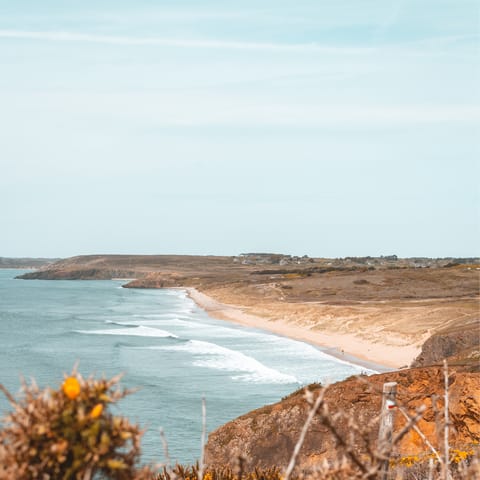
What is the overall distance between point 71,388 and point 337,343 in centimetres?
5225

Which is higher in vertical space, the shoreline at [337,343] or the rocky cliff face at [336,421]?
the rocky cliff face at [336,421]

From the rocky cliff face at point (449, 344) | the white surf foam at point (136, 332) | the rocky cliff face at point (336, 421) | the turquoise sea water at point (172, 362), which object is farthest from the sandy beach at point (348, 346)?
the rocky cliff face at point (336, 421)

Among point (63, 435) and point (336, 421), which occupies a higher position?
point (63, 435)

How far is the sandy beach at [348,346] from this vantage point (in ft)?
148

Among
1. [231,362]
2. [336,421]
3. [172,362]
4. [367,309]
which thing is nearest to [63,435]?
[336,421]

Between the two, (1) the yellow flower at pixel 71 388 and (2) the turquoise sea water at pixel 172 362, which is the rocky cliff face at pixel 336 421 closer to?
(2) the turquoise sea water at pixel 172 362

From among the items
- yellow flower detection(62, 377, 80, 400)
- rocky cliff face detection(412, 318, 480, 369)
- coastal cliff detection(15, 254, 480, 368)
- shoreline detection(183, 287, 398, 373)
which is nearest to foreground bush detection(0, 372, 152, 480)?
yellow flower detection(62, 377, 80, 400)

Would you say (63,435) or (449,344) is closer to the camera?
(63,435)

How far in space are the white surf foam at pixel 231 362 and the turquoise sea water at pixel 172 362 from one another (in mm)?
56

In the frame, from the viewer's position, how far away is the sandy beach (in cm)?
4500

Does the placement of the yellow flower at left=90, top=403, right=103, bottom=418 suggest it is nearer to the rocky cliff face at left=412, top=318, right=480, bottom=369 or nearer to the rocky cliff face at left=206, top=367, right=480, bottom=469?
the rocky cliff face at left=206, top=367, right=480, bottom=469

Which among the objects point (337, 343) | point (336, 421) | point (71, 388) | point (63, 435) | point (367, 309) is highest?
point (71, 388)

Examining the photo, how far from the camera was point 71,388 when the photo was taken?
10.2 feet

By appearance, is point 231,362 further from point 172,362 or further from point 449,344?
point 449,344
